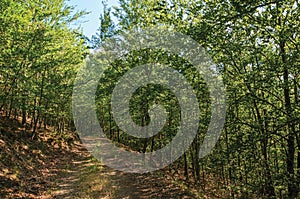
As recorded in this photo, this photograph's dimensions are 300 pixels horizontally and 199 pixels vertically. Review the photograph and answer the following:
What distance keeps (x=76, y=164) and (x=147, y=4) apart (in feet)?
39.3

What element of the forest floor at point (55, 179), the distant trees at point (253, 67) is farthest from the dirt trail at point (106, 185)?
the distant trees at point (253, 67)

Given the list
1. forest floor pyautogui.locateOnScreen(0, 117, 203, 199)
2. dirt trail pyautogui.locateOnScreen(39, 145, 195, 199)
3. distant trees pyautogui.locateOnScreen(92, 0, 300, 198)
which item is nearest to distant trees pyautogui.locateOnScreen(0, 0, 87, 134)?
forest floor pyautogui.locateOnScreen(0, 117, 203, 199)

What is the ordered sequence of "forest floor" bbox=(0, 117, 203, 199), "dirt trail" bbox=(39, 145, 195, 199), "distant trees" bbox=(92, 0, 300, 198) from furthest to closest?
"dirt trail" bbox=(39, 145, 195, 199)
"forest floor" bbox=(0, 117, 203, 199)
"distant trees" bbox=(92, 0, 300, 198)

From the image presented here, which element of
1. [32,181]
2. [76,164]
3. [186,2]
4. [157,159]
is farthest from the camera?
[157,159]

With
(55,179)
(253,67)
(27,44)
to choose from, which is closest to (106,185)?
(55,179)

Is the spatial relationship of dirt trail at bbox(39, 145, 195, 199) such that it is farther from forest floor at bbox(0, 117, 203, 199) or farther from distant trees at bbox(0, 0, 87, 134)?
distant trees at bbox(0, 0, 87, 134)

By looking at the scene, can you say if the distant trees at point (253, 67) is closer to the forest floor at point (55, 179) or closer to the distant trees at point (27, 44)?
the forest floor at point (55, 179)

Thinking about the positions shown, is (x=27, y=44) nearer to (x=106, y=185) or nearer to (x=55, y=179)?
(x=55, y=179)

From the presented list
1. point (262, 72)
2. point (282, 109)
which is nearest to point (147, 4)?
point (262, 72)

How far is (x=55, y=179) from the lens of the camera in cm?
1267

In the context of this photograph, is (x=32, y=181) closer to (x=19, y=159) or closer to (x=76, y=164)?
(x=19, y=159)

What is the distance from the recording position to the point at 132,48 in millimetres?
16281

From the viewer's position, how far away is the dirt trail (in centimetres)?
1047

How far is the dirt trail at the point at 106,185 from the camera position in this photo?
10469 mm
